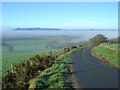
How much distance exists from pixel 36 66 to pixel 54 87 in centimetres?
1565

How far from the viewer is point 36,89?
24.0m

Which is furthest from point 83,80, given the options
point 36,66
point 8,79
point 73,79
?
point 36,66

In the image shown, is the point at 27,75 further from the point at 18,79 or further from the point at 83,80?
the point at 83,80

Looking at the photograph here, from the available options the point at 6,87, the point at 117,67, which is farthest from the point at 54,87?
the point at 117,67

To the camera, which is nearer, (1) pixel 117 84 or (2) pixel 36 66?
(1) pixel 117 84

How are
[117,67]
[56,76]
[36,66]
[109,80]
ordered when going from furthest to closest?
[36,66] < [117,67] < [56,76] < [109,80]

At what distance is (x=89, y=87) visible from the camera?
2364 cm

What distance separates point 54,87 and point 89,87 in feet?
8.07

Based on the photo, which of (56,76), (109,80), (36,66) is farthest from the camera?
(36,66)

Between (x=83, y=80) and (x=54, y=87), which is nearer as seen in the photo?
(x=54, y=87)

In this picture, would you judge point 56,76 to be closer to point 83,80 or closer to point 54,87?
point 83,80

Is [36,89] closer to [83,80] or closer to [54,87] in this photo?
[54,87]

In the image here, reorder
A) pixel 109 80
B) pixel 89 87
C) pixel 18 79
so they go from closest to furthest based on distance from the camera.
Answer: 1. pixel 89 87
2. pixel 109 80
3. pixel 18 79

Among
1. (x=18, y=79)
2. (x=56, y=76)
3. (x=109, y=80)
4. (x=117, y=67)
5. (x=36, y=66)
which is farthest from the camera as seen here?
(x=36, y=66)
